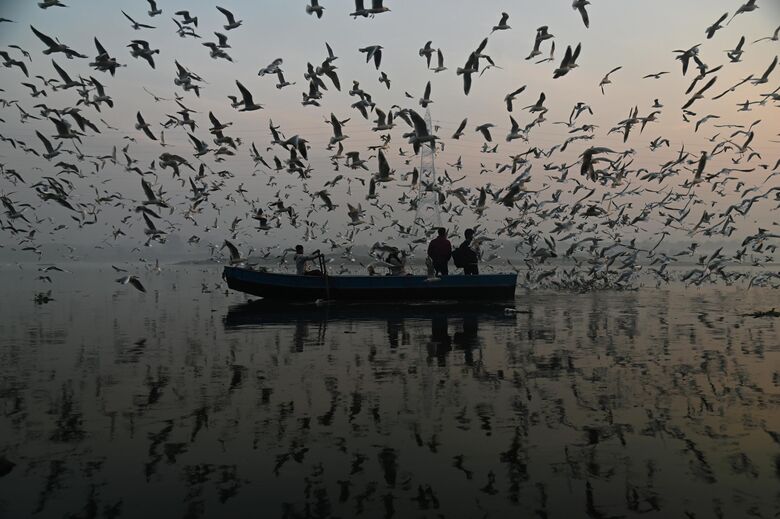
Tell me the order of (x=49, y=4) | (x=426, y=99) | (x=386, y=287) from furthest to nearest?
(x=386, y=287), (x=426, y=99), (x=49, y=4)

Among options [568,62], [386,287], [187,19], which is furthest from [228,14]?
[386,287]

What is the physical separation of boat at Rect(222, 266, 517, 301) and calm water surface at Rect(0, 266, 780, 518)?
40.3ft

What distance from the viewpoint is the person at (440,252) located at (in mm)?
31719

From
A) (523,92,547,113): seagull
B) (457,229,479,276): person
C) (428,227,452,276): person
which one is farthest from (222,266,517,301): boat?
(523,92,547,113): seagull

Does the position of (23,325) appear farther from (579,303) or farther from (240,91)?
(579,303)

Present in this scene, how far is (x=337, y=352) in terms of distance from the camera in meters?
16.4

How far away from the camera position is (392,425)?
952 centimetres

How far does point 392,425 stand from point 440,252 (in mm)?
22696

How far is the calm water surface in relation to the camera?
6.80 m

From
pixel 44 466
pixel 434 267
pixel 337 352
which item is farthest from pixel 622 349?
pixel 434 267

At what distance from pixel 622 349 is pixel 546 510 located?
1105 cm

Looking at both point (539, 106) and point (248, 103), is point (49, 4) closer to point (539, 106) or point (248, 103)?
point (248, 103)

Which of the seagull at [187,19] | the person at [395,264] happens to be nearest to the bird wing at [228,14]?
the seagull at [187,19]

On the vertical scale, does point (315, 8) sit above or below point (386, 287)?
above
